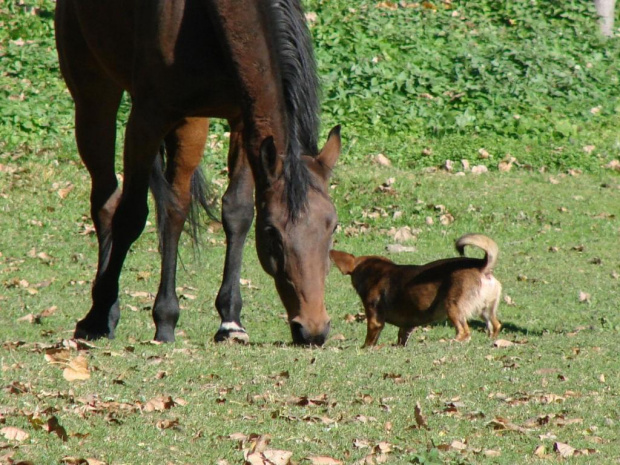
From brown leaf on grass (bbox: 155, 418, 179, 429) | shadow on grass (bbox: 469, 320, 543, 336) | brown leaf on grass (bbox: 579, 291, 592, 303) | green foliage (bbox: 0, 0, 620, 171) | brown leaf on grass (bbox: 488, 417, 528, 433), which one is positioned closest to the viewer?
brown leaf on grass (bbox: 155, 418, 179, 429)

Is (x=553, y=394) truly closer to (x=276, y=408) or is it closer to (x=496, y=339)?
(x=276, y=408)

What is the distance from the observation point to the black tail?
7.49 m

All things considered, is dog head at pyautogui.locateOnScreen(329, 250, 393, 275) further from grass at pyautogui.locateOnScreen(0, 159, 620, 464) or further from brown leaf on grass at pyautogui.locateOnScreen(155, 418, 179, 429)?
brown leaf on grass at pyautogui.locateOnScreen(155, 418, 179, 429)

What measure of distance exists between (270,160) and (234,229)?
1.84 m

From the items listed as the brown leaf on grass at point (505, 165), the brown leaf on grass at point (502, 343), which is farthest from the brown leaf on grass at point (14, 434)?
the brown leaf on grass at point (505, 165)

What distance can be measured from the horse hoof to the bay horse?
0.05ft

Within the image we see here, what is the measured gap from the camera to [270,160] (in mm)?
5816

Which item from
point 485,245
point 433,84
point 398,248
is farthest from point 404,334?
point 433,84

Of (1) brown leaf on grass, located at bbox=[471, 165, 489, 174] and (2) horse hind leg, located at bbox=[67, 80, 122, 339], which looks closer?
(2) horse hind leg, located at bbox=[67, 80, 122, 339]

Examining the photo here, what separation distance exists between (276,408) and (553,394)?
5.10 feet

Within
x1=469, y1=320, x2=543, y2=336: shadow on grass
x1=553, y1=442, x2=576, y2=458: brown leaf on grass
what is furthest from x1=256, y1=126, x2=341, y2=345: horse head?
x1=469, y1=320, x2=543, y2=336: shadow on grass

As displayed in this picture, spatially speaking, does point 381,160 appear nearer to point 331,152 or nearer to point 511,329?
point 511,329

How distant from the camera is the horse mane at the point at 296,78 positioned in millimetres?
6016

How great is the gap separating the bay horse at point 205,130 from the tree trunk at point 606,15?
1373 centimetres
